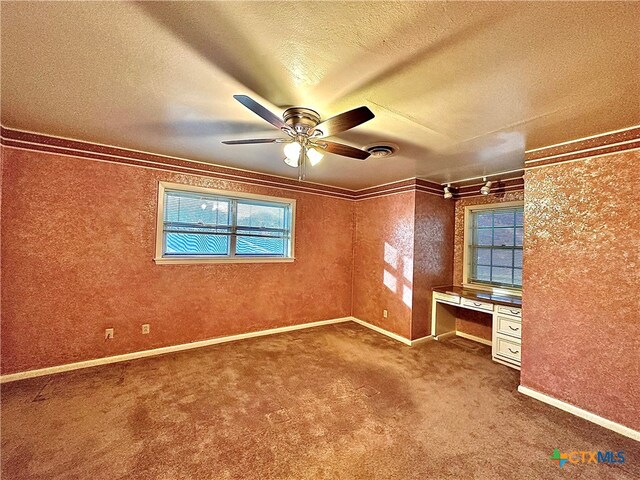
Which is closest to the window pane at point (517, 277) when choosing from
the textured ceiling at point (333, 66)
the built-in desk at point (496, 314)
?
the built-in desk at point (496, 314)

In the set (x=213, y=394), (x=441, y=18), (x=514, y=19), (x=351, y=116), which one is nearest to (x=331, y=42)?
(x=351, y=116)

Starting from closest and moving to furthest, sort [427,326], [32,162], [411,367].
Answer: [32,162]
[411,367]
[427,326]

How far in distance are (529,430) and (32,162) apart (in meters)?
5.06

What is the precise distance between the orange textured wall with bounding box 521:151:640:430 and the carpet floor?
11.8 inches

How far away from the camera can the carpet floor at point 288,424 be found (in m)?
1.73

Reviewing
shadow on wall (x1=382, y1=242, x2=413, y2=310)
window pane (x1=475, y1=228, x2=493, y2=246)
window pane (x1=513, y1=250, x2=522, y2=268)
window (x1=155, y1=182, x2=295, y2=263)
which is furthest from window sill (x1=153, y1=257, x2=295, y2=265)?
window pane (x1=513, y1=250, x2=522, y2=268)

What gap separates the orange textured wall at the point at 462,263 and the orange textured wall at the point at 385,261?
3.40 feet

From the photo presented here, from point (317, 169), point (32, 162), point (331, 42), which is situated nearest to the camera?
point (331, 42)

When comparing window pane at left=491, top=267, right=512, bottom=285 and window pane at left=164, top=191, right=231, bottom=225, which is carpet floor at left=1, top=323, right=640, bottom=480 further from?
window pane at left=164, top=191, right=231, bottom=225

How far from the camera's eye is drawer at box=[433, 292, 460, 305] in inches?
150

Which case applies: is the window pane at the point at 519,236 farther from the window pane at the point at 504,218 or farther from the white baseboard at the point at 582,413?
the white baseboard at the point at 582,413

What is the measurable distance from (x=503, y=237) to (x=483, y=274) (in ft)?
2.07

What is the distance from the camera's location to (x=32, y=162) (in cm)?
270

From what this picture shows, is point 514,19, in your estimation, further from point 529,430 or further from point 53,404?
point 53,404
